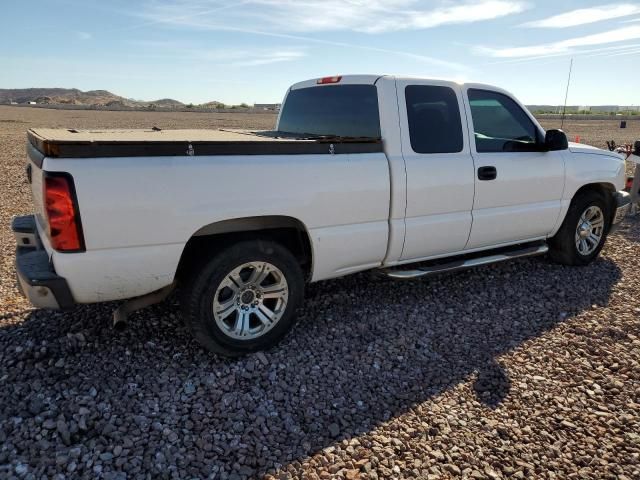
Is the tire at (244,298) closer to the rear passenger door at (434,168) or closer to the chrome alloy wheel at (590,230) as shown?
the rear passenger door at (434,168)

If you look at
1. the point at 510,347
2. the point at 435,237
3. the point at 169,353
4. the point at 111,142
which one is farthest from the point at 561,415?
the point at 111,142

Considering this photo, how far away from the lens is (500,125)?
4.93 meters

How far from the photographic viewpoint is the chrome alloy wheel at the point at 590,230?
5.69 m

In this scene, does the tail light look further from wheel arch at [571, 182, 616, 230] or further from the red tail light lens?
wheel arch at [571, 182, 616, 230]

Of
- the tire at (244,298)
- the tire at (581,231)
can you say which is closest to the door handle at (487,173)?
the tire at (581,231)

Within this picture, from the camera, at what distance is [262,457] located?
2768mm

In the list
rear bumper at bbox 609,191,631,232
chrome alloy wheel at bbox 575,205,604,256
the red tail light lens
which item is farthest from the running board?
the red tail light lens

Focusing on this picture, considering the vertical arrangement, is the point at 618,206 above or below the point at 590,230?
above

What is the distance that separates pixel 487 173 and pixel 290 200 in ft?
6.67

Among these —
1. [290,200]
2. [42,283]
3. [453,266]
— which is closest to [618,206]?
[453,266]

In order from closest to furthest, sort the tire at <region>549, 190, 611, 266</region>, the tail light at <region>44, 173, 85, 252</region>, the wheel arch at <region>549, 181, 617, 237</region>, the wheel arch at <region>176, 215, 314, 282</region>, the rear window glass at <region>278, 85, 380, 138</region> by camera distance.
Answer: the tail light at <region>44, 173, 85, 252</region>
the wheel arch at <region>176, 215, 314, 282</region>
the rear window glass at <region>278, 85, 380, 138</region>
the wheel arch at <region>549, 181, 617, 237</region>
the tire at <region>549, 190, 611, 266</region>

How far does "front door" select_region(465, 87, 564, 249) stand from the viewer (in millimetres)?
4648

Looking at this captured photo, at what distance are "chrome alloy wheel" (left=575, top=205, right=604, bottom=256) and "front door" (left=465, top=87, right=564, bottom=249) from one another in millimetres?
625

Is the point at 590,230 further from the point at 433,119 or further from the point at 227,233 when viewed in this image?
the point at 227,233
